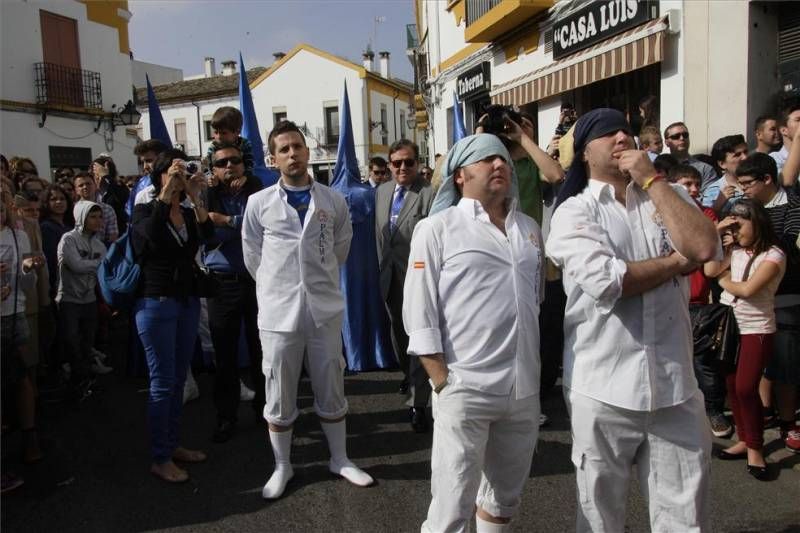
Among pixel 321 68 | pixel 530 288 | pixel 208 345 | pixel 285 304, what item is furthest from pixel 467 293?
pixel 321 68

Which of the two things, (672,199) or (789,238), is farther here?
(789,238)

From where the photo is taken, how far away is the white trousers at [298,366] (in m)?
3.64

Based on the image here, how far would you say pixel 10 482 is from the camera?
12.7 feet

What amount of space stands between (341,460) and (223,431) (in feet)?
3.59

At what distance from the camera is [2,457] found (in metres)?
4.32

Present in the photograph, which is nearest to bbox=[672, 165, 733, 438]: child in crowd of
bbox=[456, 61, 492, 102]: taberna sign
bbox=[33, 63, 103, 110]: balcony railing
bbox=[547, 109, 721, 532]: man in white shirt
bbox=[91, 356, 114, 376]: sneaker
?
bbox=[547, 109, 721, 532]: man in white shirt

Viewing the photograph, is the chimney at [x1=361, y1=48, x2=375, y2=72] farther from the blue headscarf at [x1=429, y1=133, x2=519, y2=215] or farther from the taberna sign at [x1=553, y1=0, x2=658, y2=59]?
the blue headscarf at [x1=429, y1=133, x2=519, y2=215]

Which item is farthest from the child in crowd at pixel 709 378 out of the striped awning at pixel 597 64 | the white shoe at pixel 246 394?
the striped awning at pixel 597 64

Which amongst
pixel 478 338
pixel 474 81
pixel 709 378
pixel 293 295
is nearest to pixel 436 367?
pixel 478 338

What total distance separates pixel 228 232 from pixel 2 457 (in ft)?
7.08

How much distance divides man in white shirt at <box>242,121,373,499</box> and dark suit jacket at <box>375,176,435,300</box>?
1.11 meters

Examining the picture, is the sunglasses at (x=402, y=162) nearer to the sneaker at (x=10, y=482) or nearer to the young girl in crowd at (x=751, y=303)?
the young girl in crowd at (x=751, y=303)

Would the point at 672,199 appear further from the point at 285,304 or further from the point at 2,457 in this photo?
the point at 2,457

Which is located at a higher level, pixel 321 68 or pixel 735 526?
pixel 321 68
